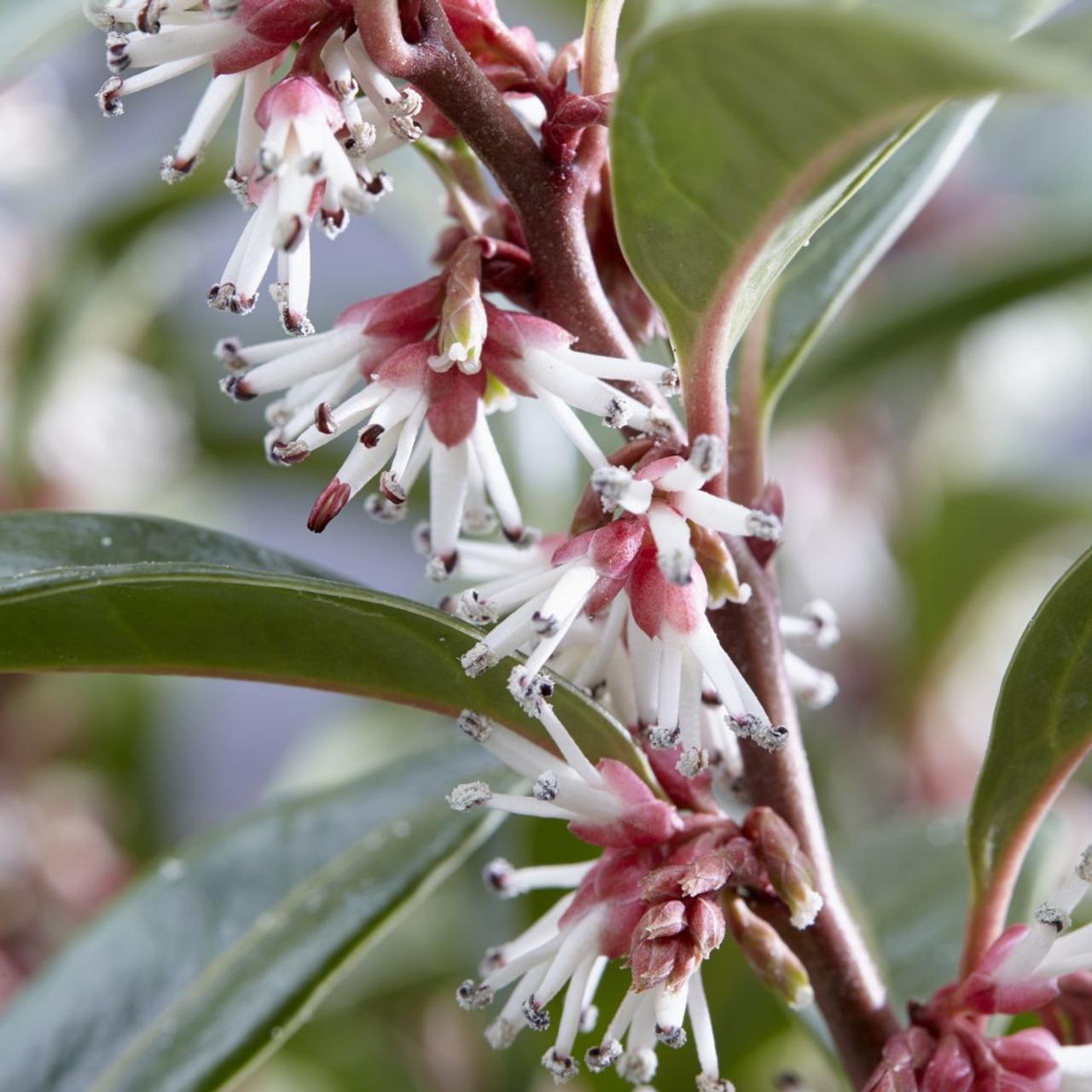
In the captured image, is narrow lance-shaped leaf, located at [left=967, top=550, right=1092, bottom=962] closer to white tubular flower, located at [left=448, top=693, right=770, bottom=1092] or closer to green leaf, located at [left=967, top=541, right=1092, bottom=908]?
green leaf, located at [left=967, top=541, right=1092, bottom=908]

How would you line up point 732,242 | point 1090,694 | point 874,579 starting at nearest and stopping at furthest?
point 732,242 → point 1090,694 → point 874,579

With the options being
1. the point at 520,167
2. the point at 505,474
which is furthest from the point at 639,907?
the point at 520,167

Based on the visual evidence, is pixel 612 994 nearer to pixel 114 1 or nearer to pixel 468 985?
pixel 468 985

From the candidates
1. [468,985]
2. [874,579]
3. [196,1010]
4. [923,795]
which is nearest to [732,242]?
[468,985]

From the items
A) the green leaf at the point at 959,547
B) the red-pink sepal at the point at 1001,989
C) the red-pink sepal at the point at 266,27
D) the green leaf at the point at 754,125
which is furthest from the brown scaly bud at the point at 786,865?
the green leaf at the point at 959,547

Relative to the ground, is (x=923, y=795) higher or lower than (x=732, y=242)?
lower

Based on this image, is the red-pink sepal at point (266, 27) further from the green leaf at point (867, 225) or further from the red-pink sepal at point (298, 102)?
the green leaf at point (867, 225)

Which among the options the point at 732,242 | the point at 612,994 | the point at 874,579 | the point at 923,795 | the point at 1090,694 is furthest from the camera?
the point at 874,579
